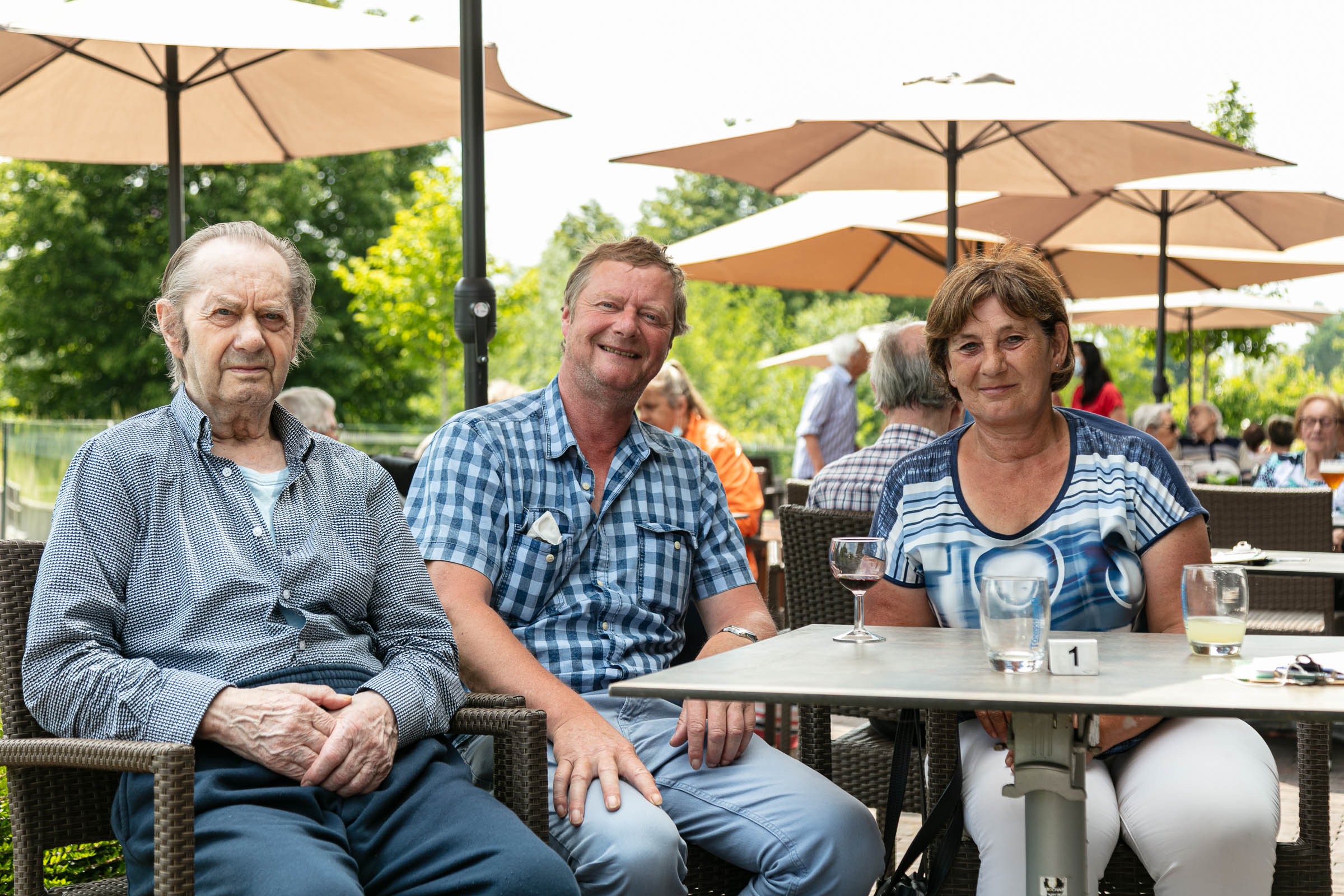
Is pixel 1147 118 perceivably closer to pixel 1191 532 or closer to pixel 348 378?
pixel 1191 532

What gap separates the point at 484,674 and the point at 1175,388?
101 ft

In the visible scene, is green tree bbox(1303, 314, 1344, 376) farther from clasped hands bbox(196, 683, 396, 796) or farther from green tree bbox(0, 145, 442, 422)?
clasped hands bbox(196, 683, 396, 796)

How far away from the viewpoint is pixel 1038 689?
179 cm

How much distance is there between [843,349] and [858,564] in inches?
285

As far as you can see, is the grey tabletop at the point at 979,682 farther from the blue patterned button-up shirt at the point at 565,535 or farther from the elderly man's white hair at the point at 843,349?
the elderly man's white hair at the point at 843,349

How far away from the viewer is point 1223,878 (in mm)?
2162

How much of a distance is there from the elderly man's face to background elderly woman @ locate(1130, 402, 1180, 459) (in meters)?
8.02

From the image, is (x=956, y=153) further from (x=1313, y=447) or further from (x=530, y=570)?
(x=530, y=570)

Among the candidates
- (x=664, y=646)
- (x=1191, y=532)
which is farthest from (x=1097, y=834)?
(x=664, y=646)

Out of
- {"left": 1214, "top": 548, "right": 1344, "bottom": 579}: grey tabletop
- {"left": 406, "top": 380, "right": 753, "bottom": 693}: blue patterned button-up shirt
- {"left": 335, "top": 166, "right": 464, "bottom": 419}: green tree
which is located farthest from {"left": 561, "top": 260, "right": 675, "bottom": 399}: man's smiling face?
{"left": 335, "top": 166, "right": 464, "bottom": 419}: green tree

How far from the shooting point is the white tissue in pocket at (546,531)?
8.68 feet

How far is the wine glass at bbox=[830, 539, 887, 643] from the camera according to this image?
90.8 inches

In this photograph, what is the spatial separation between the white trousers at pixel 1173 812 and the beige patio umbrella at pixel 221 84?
338 cm

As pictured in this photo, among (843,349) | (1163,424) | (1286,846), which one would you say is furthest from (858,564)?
(1163,424)
